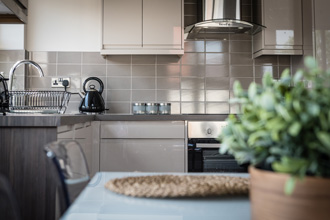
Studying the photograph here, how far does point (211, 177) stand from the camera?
2.92 feet

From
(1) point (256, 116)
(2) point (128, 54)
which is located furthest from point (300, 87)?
(2) point (128, 54)

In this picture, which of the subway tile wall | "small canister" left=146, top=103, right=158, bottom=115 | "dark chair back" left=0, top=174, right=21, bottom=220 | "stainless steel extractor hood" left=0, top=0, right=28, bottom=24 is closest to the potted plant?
"dark chair back" left=0, top=174, right=21, bottom=220

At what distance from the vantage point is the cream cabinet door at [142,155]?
2586 millimetres

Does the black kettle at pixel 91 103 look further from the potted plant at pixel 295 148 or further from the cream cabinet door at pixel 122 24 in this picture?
the potted plant at pixel 295 148

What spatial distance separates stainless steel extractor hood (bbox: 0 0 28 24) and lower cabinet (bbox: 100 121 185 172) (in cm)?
119

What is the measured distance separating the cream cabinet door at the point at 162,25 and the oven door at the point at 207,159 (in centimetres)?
93

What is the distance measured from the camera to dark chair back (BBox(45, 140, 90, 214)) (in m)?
0.79

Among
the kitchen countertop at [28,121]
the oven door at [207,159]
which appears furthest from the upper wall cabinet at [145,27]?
the kitchen countertop at [28,121]

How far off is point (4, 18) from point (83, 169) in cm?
252

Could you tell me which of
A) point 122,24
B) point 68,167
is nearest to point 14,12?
point 122,24

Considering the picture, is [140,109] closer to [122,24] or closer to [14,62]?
[122,24]

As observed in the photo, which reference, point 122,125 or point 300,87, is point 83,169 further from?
point 122,125

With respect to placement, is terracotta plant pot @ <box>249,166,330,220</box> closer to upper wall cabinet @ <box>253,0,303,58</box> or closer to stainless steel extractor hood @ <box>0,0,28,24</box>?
stainless steel extractor hood @ <box>0,0,28,24</box>

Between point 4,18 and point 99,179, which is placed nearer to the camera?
point 99,179
